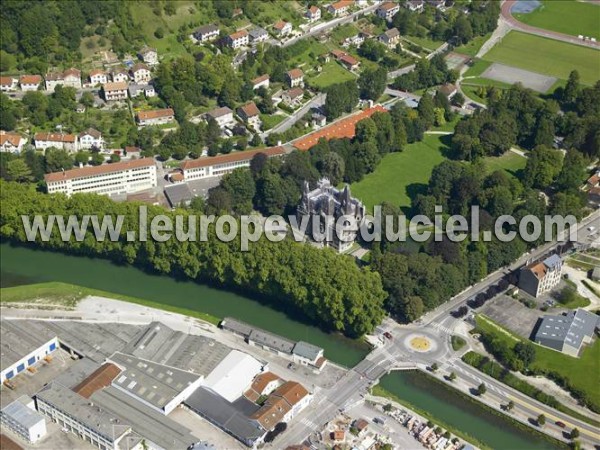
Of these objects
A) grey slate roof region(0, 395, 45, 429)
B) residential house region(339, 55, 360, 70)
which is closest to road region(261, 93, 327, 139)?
residential house region(339, 55, 360, 70)

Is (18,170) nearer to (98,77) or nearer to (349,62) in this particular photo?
(98,77)

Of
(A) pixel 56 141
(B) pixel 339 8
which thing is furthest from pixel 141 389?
(B) pixel 339 8

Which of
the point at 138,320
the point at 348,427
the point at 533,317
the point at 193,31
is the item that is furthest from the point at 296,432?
the point at 193,31

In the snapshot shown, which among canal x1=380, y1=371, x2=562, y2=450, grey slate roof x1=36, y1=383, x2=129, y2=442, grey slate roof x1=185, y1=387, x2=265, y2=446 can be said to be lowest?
canal x1=380, y1=371, x2=562, y2=450

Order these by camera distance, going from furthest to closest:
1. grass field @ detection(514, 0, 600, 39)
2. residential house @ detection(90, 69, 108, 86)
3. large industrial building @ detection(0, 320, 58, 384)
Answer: grass field @ detection(514, 0, 600, 39), residential house @ detection(90, 69, 108, 86), large industrial building @ detection(0, 320, 58, 384)

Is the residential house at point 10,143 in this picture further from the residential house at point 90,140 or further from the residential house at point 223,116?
the residential house at point 223,116

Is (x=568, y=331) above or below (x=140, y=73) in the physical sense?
below

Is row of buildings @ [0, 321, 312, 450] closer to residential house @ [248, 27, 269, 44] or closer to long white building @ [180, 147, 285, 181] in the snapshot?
long white building @ [180, 147, 285, 181]

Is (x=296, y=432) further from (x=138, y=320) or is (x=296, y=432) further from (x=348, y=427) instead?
(x=138, y=320)
